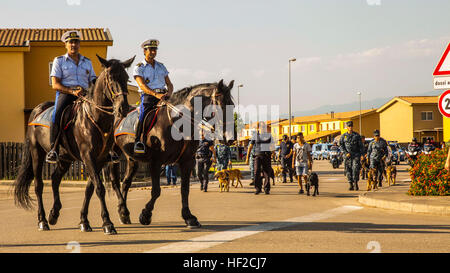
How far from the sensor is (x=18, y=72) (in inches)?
1211

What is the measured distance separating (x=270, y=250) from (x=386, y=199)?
683 cm

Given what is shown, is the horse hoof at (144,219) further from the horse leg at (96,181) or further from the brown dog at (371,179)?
the brown dog at (371,179)

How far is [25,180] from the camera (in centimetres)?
970

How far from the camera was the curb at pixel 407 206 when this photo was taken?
37.1ft

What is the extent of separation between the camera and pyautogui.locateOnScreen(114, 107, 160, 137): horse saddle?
9.36m

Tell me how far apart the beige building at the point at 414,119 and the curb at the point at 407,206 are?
62299mm

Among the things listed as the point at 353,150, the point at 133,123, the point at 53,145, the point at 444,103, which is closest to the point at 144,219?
the point at 133,123

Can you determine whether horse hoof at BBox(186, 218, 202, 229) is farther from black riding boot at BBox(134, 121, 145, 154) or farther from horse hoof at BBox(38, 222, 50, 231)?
horse hoof at BBox(38, 222, 50, 231)

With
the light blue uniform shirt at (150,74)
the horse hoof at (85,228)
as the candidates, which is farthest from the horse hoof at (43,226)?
the light blue uniform shirt at (150,74)

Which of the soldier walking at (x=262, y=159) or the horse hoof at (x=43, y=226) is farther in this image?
the soldier walking at (x=262, y=159)

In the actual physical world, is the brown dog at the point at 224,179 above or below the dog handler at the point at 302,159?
below

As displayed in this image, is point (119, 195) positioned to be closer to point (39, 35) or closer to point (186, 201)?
point (186, 201)

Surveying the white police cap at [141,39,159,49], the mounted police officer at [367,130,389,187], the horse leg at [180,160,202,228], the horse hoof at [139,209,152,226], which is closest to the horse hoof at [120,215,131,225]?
the horse hoof at [139,209,152,226]

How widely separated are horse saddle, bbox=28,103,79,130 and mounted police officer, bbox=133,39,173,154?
1.10 m
